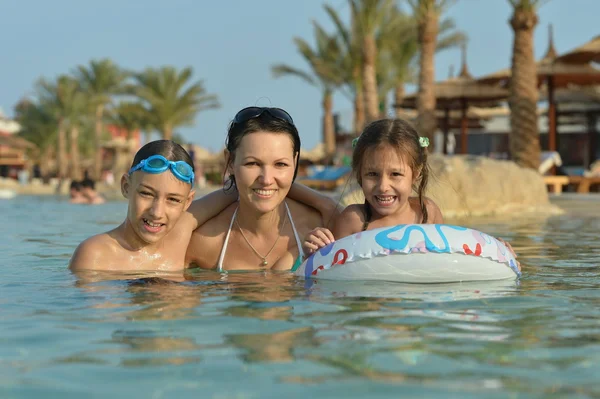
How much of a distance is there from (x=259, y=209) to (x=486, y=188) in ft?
31.2

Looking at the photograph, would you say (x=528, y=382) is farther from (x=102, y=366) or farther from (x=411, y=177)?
(x=411, y=177)

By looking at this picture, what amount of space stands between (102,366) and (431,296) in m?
1.99

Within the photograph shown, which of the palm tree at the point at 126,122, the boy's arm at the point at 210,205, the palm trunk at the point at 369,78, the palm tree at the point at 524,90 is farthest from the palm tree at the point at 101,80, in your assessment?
the boy's arm at the point at 210,205

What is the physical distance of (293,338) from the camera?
3094 millimetres

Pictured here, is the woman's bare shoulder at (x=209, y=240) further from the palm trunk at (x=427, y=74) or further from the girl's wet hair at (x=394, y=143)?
the palm trunk at (x=427, y=74)

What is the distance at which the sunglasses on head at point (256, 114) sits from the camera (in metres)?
4.89

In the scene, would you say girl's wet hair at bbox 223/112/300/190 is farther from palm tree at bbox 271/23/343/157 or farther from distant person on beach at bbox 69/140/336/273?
palm tree at bbox 271/23/343/157

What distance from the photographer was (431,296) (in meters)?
4.18

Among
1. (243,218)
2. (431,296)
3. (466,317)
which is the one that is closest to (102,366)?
(466,317)

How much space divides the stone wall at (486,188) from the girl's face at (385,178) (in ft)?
26.3

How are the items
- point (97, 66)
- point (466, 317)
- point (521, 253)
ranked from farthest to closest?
point (97, 66)
point (521, 253)
point (466, 317)

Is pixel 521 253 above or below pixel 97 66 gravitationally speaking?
below

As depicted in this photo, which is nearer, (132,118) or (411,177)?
(411,177)

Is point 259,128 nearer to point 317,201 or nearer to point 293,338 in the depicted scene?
point 317,201
